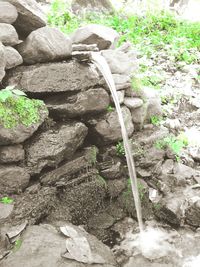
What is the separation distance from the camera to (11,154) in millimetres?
4766

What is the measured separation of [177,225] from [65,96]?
10.2ft

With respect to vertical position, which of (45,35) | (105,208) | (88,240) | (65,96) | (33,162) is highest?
(45,35)

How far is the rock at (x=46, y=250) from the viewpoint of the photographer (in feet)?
13.8

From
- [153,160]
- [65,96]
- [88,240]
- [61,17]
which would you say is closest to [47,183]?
[88,240]

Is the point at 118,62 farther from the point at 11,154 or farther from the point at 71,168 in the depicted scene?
the point at 11,154

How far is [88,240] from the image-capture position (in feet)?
16.0

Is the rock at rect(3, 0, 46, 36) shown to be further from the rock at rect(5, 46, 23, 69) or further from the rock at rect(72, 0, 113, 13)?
the rock at rect(72, 0, 113, 13)

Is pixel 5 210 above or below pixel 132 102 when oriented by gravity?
below

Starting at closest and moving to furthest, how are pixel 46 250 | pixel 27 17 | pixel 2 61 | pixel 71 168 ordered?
pixel 46 250 → pixel 2 61 → pixel 27 17 → pixel 71 168

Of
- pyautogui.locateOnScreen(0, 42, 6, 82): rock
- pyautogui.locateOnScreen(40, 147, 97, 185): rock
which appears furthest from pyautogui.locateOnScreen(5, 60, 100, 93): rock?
pyautogui.locateOnScreen(40, 147, 97, 185): rock

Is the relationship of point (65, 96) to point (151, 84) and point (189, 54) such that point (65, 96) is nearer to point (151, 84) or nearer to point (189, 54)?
point (151, 84)

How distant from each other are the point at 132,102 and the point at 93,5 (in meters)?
7.18

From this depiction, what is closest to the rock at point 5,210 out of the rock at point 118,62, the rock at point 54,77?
the rock at point 54,77

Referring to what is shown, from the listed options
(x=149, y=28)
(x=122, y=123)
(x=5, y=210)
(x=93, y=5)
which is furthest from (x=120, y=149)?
(x=93, y=5)
